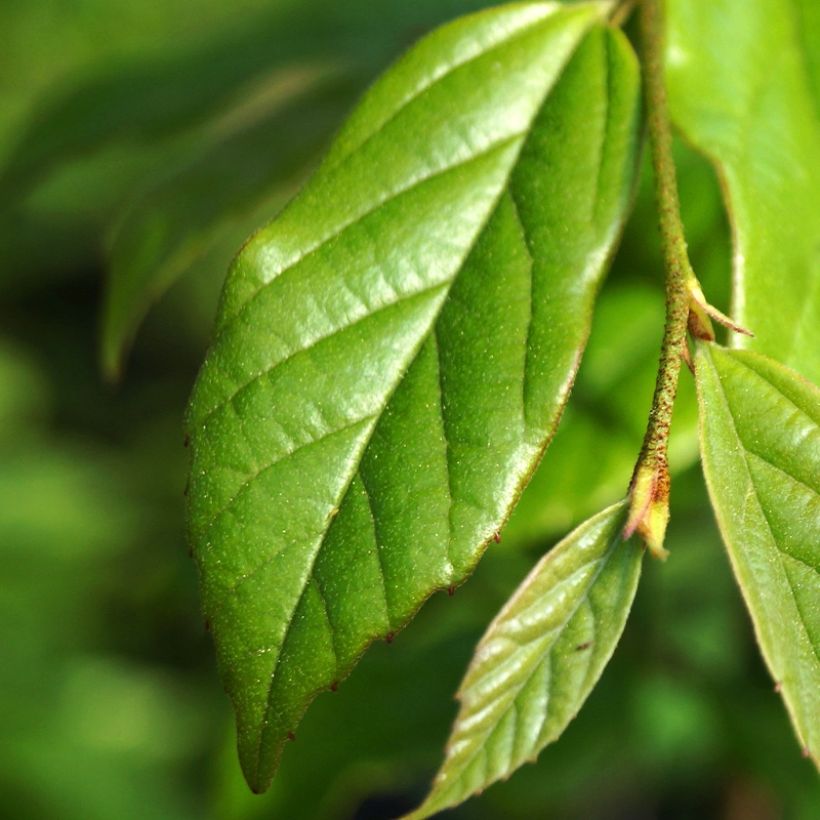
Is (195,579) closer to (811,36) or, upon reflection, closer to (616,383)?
(616,383)

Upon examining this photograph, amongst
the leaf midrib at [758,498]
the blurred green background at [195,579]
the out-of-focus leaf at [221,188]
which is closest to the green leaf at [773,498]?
the leaf midrib at [758,498]

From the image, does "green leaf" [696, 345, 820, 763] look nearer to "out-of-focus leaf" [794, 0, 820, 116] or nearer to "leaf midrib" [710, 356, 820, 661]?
"leaf midrib" [710, 356, 820, 661]

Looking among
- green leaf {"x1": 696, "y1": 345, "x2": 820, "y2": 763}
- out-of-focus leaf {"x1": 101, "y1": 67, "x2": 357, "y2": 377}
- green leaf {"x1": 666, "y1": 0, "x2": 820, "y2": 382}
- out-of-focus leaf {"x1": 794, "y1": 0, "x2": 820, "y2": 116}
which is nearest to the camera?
green leaf {"x1": 696, "y1": 345, "x2": 820, "y2": 763}

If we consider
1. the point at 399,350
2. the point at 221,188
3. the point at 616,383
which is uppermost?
the point at 399,350

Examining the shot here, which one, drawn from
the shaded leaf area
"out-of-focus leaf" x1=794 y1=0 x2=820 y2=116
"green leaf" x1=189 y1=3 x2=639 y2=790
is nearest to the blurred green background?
the shaded leaf area

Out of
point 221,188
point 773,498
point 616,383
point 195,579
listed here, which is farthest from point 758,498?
point 195,579
